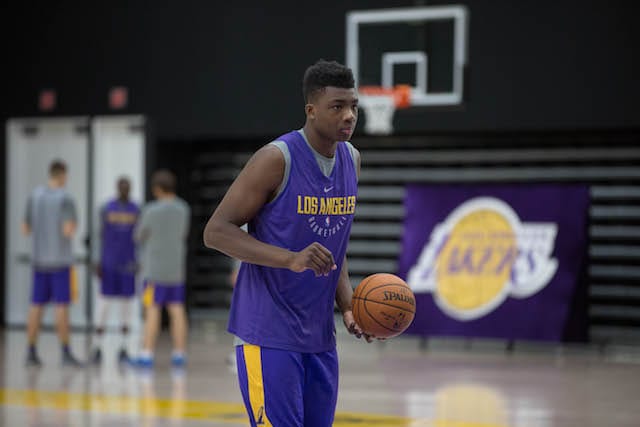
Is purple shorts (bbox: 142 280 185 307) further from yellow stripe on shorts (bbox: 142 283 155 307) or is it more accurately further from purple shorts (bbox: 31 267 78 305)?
purple shorts (bbox: 31 267 78 305)

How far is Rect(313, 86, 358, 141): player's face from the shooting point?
3643 mm

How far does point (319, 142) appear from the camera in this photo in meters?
3.74

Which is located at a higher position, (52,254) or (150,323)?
(52,254)

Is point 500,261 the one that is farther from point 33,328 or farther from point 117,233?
point 33,328

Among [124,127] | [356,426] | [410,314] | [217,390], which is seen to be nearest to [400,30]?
[124,127]

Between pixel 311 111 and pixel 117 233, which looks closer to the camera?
pixel 311 111

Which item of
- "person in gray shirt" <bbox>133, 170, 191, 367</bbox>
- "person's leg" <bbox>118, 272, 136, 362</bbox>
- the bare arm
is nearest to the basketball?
the bare arm

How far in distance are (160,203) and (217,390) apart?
86.0 inches

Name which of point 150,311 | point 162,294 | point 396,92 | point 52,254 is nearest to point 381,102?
point 396,92

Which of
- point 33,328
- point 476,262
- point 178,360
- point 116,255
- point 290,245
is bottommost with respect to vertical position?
point 178,360

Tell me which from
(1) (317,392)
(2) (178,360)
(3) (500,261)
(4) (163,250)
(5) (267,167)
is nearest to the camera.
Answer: (5) (267,167)

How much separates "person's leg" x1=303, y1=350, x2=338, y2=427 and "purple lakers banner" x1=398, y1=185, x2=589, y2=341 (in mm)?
8677

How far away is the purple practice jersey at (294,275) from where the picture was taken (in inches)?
144

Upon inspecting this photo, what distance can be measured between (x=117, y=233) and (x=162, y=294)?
137cm
